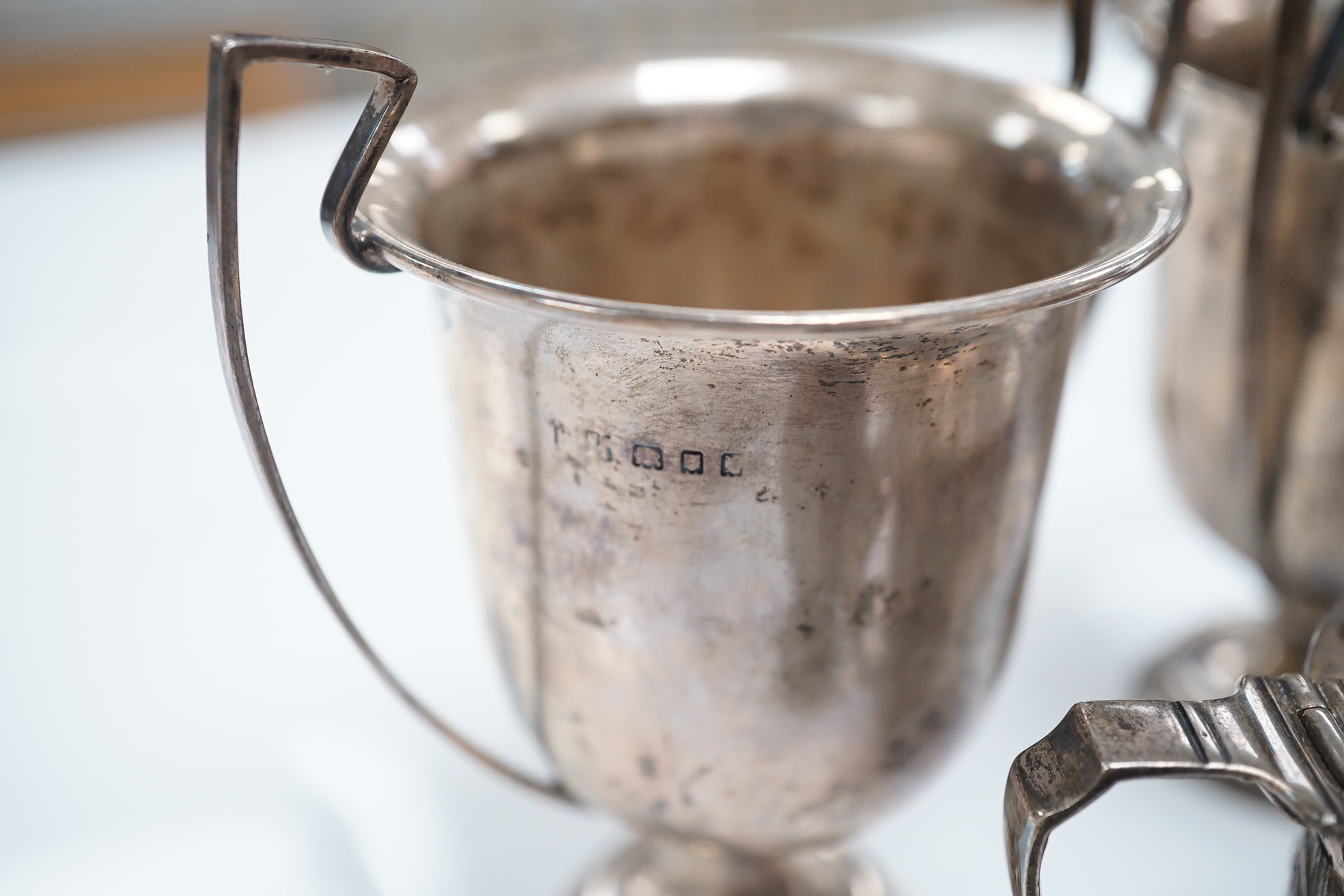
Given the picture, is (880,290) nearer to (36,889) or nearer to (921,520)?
(921,520)

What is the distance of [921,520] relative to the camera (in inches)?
16.4

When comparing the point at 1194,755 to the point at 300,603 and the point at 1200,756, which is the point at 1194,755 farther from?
the point at 300,603

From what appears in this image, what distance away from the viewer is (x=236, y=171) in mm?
356

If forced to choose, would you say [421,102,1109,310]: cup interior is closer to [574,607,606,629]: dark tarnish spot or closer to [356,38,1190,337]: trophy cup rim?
[356,38,1190,337]: trophy cup rim

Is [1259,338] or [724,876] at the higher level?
[1259,338]

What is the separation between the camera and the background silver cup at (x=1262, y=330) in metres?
0.55

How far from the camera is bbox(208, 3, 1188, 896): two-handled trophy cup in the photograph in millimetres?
379

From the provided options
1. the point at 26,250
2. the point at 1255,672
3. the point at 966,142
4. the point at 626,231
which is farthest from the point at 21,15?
the point at 1255,672

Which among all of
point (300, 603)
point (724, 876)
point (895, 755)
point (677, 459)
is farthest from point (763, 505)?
point (300, 603)

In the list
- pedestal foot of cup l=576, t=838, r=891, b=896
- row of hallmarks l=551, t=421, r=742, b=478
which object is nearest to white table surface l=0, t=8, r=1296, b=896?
pedestal foot of cup l=576, t=838, r=891, b=896

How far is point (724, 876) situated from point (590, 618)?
0.62ft

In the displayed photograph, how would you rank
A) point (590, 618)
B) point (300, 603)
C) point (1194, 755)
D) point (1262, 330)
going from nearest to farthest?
point (1194, 755) < point (590, 618) < point (1262, 330) < point (300, 603)

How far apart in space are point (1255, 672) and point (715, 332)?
47 centimetres

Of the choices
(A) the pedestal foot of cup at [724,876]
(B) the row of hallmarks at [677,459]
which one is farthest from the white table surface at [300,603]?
(B) the row of hallmarks at [677,459]
